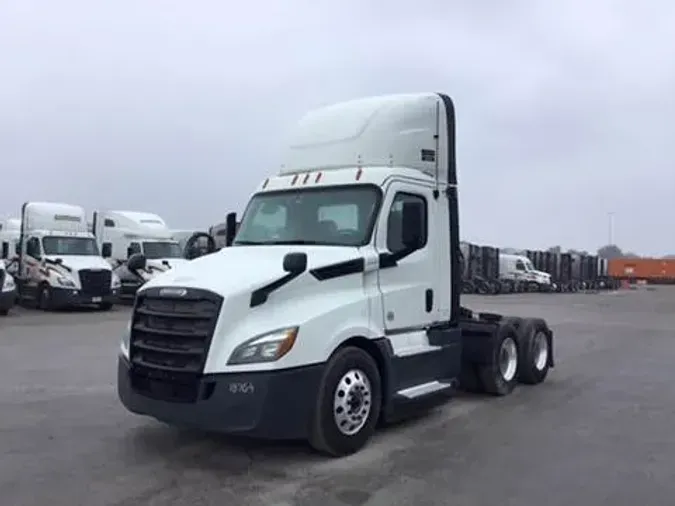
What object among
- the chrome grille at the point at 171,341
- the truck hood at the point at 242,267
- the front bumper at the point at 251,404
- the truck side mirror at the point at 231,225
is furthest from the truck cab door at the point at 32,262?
the front bumper at the point at 251,404

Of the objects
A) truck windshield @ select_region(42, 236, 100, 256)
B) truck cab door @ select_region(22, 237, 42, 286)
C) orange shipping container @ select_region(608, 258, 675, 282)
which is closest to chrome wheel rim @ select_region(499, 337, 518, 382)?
truck windshield @ select_region(42, 236, 100, 256)

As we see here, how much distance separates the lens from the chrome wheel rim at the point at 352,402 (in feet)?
19.9

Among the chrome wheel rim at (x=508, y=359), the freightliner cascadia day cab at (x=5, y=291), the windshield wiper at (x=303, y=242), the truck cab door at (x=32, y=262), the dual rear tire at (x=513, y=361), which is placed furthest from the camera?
the truck cab door at (x=32, y=262)

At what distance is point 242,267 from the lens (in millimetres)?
6254

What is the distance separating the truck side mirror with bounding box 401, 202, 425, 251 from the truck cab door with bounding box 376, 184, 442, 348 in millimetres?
29

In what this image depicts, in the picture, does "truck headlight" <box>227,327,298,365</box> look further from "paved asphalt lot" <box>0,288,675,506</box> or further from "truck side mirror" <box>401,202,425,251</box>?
"truck side mirror" <box>401,202,425,251</box>

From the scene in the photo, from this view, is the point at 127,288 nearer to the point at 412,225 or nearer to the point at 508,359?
the point at 508,359

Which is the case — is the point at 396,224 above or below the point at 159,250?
below

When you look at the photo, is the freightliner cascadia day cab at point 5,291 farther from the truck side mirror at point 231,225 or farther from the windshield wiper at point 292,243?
the windshield wiper at point 292,243

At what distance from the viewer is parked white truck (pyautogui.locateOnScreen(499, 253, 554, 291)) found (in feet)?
160

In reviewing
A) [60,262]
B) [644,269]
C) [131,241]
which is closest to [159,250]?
[131,241]

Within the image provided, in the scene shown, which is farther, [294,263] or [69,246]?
[69,246]

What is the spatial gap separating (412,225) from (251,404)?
2634mm

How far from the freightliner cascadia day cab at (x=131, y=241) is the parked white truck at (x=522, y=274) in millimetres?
28103
